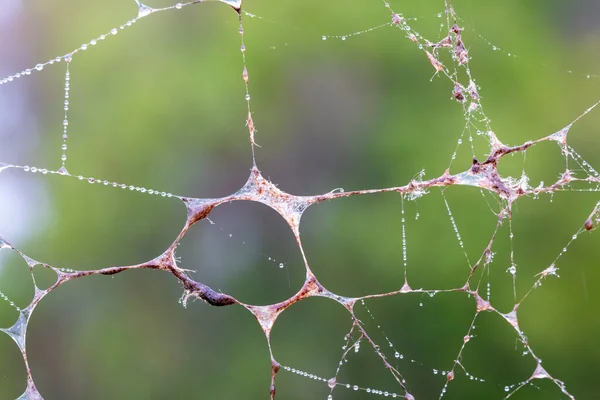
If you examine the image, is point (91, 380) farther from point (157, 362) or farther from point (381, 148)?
point (381, 148)

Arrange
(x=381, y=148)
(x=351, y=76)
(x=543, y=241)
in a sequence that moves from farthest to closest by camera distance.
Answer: (x=351, y=76) < (x=381, y=148) < (x=543, y=241)

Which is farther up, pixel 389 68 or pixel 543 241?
pixel 389 68

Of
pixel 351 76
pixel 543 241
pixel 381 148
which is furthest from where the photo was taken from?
pixel 351 76

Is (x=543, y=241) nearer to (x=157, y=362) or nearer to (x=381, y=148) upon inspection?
(x=381, y=148)

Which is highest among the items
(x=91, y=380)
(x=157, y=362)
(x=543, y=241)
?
(x=543, y=241)

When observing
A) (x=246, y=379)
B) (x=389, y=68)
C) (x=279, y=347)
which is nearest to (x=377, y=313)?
(x=279, y=347)

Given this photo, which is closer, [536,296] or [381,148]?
[536,296]
